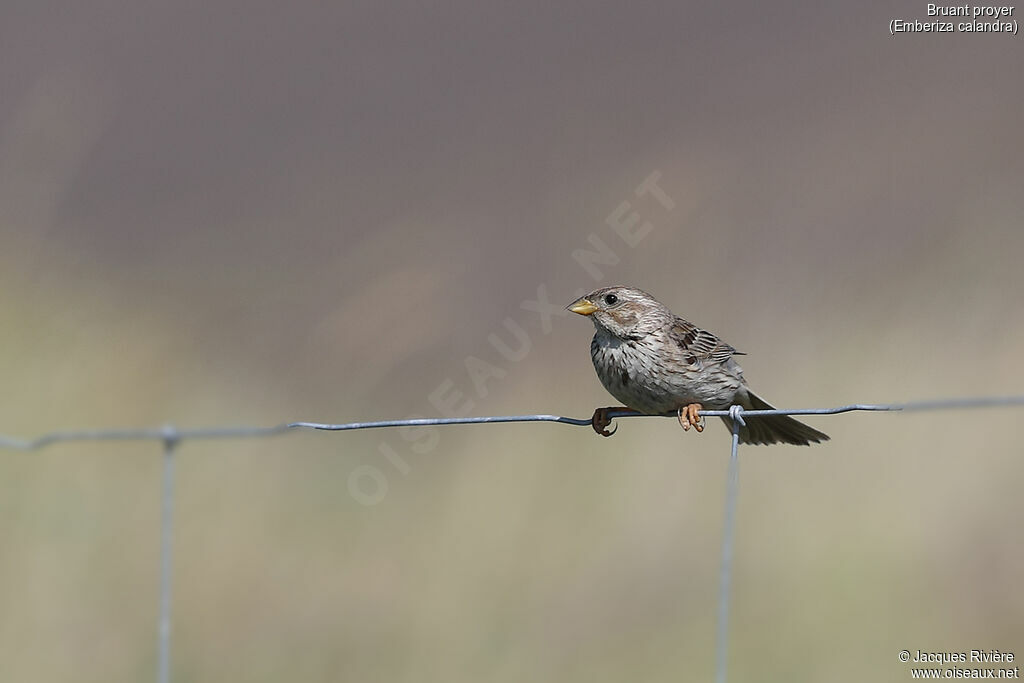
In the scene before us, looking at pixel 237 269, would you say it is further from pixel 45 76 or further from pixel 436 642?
pixel 436 642

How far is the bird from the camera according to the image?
3.28 meters

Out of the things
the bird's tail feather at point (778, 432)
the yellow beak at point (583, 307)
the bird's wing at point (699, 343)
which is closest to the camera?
the bird's tail feather at point (778, 432)

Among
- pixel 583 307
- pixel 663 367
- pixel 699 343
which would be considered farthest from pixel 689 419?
pixel 583 307

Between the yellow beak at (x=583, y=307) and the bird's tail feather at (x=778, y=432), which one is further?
the yellow beak at (x=583, y=307)

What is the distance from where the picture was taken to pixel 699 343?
3.54m

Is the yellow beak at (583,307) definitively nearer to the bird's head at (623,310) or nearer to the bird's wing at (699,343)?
the bird's head at (623,310)

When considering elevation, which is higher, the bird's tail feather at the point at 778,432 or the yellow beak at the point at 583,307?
the yellow beak at the point at 583,307

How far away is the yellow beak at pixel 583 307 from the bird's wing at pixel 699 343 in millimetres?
212

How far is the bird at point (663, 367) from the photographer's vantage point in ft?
10.7

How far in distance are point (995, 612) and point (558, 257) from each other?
2.37 metres

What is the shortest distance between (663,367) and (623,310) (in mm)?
231

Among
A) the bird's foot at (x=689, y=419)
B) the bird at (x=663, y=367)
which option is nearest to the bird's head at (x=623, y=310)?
the bird at (x=663, y=367)

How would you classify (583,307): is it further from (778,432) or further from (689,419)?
(778,432)

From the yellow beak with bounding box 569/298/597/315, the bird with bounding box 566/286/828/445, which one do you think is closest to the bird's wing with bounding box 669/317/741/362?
the bird with bounding box 566/286/828/445
